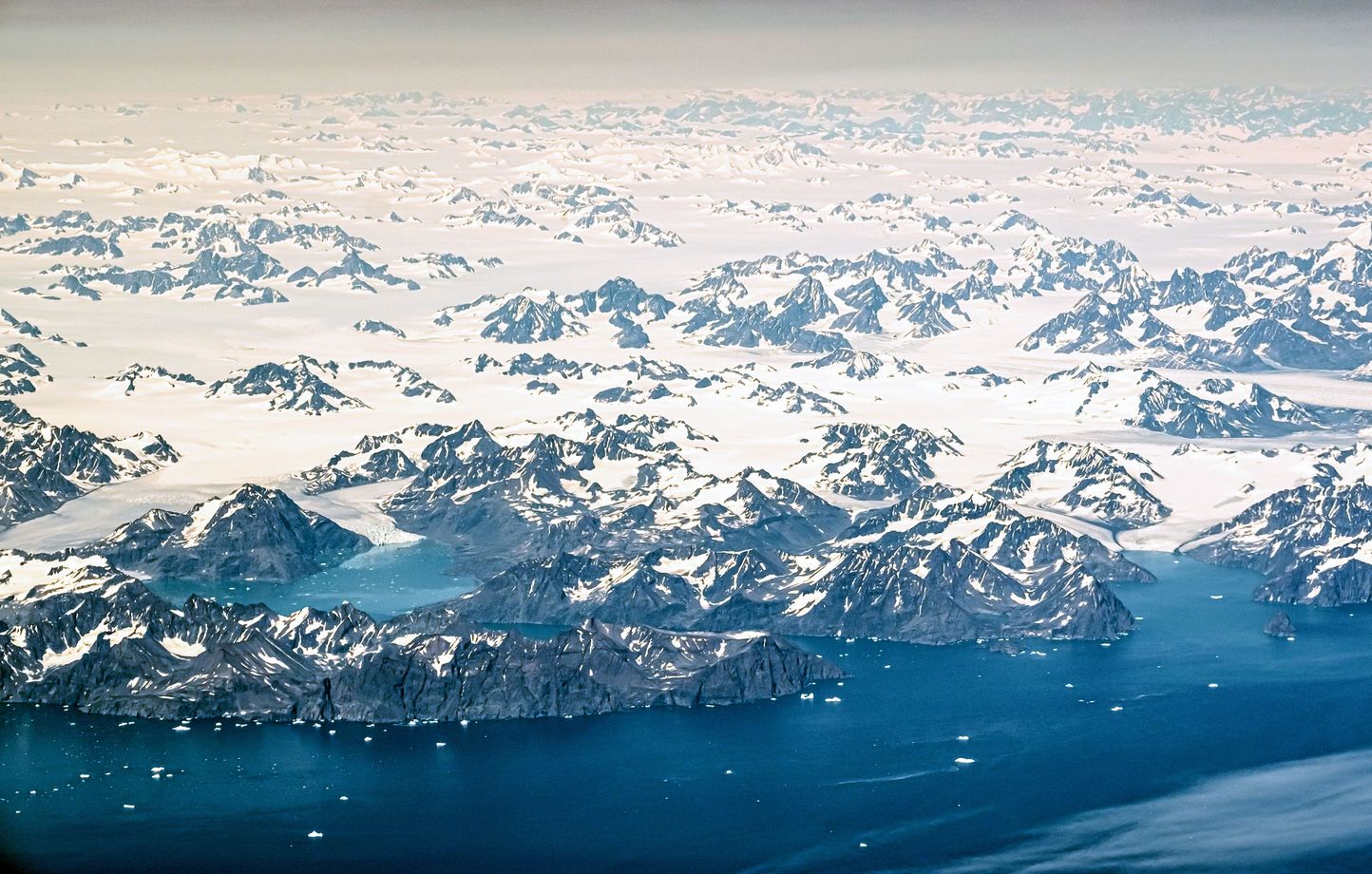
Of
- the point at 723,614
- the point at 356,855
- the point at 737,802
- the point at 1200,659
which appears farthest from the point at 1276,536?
the point at 356,855

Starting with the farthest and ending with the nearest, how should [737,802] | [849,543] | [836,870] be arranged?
[849,543]
[737,802]
[836,870]

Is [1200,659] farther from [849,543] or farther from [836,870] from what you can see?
[836,870]

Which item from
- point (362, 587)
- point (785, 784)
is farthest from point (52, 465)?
point (785, 784)

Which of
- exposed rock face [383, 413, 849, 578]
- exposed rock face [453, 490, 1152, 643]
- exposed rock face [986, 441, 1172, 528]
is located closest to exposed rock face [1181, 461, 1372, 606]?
exposed rock face [986, 441, 1172, 528]

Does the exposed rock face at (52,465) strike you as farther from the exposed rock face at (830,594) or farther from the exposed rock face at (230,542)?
the exposed rock face at (830,594)

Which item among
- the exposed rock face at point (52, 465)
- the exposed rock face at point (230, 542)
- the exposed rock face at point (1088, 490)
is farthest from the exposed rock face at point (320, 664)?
the exposed rock face at point (1088, 490)
